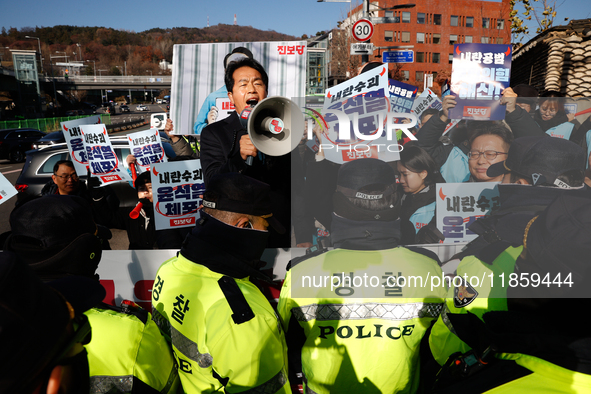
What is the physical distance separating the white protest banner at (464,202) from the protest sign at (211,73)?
180 cm

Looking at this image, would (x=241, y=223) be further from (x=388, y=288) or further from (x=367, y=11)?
(x=367, y=11)

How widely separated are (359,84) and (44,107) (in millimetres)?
63829

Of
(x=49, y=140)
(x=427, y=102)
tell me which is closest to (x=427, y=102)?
(x=427, y=102)

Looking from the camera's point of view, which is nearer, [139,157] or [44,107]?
[139,157]

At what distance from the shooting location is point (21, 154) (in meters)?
18.7

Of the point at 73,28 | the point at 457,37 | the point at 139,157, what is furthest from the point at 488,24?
the point at 73,28

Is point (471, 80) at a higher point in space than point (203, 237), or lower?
higher

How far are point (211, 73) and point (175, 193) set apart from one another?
1.44 meters

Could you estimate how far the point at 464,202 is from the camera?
307cm

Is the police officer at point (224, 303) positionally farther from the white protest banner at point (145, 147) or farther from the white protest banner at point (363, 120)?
the white protest banner at point (145, 147)

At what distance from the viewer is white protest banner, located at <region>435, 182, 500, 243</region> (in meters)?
3.06

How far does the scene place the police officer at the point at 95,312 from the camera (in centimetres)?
130

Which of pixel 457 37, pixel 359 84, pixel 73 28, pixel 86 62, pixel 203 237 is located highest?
pixel 73 28

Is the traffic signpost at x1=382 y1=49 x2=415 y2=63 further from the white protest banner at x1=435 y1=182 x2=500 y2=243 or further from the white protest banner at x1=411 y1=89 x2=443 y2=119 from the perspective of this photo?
the white protest banner at x1=435 y1=182 x2=500 y2=243
